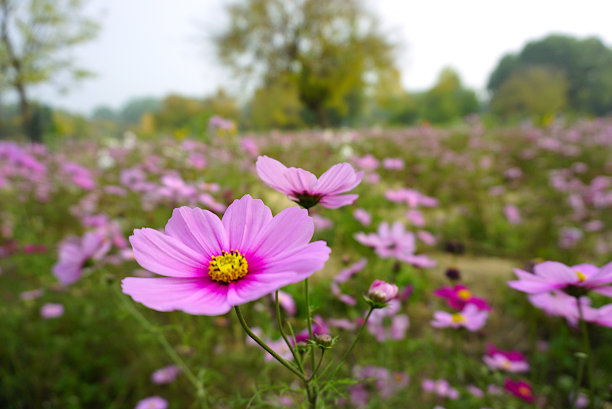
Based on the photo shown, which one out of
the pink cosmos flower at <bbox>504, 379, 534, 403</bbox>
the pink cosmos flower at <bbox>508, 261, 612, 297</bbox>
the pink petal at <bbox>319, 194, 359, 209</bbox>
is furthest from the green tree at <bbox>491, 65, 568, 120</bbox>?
the pink petal at <bbox>319, 194, 359, 209</bbox>

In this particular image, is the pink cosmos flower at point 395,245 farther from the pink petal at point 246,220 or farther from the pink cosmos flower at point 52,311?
the pink cosmos flower at point 52,311

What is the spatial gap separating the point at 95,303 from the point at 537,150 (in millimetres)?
5009

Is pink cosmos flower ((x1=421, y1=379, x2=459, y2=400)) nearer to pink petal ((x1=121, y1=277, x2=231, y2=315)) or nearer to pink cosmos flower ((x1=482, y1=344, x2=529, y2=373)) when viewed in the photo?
pink cosmos flower ((x1=482, y1=344, x2=529, y2=373))

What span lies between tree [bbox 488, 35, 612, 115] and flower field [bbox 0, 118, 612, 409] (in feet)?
98.7

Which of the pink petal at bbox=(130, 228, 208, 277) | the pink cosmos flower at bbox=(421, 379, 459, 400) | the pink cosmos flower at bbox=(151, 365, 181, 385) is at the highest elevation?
the pink petal at bbox=(130, 228, 208, 277)

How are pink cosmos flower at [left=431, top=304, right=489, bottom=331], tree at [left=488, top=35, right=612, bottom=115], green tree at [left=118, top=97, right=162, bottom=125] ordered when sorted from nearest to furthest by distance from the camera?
pink cosmos flower at [left=431, top=304, right=489, bottom=331] → tree at [left=488, top=35, right=612, bottom=115] → green tree at [left=118, top=97, right=162, bottom=125]

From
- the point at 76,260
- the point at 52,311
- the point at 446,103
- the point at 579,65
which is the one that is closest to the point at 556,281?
the point at 76,260

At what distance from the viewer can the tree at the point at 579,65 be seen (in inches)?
1068

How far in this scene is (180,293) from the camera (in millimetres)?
362

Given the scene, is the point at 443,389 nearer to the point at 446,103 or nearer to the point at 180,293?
the point at 180,293

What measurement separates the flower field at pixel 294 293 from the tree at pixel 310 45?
42.8ft

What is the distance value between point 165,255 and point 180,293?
0.06m

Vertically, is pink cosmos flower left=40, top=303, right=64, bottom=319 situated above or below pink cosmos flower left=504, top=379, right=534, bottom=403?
below

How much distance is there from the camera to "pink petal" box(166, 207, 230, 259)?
43 cm
